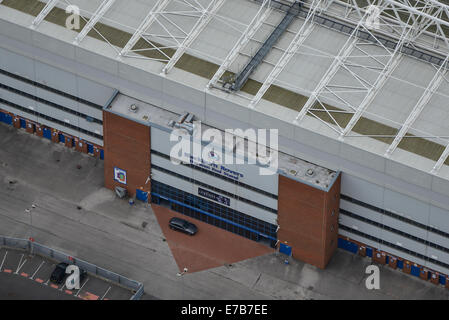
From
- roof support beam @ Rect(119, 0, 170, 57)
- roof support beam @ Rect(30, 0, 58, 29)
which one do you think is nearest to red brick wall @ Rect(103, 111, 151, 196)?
roof support beam @ Rect(119, 0, 170, 57)

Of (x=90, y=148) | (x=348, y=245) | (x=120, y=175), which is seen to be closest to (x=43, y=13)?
(x=90, y=148)

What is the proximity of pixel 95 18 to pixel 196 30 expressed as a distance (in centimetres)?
1515

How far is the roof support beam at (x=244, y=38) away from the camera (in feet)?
588

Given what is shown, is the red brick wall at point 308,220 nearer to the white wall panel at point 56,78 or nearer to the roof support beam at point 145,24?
the roof support beam at point 145,24

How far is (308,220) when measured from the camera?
178 meters

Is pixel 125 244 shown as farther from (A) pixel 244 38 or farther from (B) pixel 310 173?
(A) pixel 244 38

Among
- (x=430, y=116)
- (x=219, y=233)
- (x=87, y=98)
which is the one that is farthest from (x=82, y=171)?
(x=430, y=116)

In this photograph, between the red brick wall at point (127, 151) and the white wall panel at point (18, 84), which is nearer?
the red brick wall at point (127, 151)

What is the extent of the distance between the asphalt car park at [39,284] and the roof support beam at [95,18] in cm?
3219

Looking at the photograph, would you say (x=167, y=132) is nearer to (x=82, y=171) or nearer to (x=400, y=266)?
(x=82, y=171)

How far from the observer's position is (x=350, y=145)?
171 m

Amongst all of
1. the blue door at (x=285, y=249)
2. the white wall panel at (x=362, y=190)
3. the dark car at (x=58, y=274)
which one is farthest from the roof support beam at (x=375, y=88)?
the dark car at (x=58, y=274)

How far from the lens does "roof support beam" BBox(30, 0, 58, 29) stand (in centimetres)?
18688

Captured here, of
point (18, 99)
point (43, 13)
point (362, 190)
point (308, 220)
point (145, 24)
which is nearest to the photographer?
point (362, 190)
